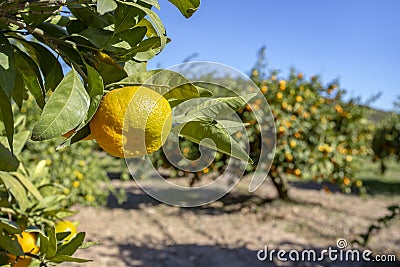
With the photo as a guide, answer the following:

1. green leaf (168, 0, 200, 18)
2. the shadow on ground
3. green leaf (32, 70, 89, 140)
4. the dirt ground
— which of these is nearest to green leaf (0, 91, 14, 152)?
green leaf (32, 70, 89, 140)

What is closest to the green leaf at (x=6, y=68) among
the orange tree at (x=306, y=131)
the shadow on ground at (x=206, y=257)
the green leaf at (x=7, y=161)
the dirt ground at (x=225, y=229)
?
the green leaf at (x=7, y=161)

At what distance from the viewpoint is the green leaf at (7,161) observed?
631 millimetres

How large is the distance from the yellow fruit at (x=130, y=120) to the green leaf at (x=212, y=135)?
0.02 m

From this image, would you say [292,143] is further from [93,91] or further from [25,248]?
[93,91]

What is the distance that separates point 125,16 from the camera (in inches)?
17.1

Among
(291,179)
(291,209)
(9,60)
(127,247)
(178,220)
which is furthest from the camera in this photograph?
(291,179)

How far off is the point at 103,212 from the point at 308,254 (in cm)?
220

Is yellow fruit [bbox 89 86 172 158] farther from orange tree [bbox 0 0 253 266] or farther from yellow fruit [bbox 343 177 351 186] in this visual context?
yellow fruit [bbox 343 177 351 186]

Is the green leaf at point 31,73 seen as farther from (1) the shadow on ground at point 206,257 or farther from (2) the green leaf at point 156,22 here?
(1) the shadow on ground at point 206,257

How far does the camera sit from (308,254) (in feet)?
9.93

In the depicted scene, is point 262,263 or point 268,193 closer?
point 262,263

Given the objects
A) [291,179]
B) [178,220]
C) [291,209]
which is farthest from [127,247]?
[291,179]

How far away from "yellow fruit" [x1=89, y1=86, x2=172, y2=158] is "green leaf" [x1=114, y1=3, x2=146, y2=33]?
0.06 metres

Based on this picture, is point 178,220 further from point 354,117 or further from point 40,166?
point 40,166
